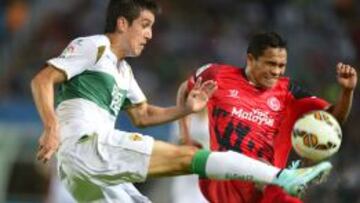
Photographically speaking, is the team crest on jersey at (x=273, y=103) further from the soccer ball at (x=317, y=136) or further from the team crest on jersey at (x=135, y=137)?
the team crest on jersey at (x=135, y=137)

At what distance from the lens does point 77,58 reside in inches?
299

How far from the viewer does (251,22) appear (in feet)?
48.3

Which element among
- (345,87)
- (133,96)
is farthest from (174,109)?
(345,87)

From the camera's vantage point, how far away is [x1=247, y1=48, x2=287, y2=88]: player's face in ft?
27.7

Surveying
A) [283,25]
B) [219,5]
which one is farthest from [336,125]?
[219,5]

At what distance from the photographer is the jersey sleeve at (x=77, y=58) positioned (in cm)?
755

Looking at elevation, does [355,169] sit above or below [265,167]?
below

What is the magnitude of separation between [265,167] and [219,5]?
27.7 feet

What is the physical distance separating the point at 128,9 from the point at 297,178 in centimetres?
185

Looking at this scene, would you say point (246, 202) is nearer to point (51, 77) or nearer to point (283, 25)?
point (51, 77)

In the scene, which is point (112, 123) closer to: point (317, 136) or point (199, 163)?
point (199, 163)

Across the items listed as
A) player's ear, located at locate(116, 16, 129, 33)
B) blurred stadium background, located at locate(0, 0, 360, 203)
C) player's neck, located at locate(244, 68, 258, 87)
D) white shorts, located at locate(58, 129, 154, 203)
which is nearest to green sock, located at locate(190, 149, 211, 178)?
white shorts, located at locate(58, 129, 154, 203)

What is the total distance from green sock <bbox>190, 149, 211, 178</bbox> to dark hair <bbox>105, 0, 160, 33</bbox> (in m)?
1.28

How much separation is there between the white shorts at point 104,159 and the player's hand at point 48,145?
0.43 meters
